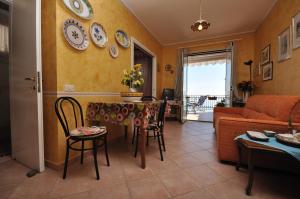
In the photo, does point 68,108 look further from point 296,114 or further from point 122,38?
point 296,114

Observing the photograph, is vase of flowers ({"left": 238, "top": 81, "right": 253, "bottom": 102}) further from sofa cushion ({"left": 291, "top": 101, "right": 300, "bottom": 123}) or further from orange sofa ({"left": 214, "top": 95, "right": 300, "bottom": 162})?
sofa cushion ({"left": 291, "top": 101, "right": 300, "bottom": 123})

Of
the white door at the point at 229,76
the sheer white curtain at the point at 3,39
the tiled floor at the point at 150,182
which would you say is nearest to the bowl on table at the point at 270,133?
the tiled floor at the point at 150,182

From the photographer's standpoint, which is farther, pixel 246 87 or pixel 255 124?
pixel 246 87

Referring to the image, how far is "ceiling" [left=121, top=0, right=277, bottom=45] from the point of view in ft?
9.53

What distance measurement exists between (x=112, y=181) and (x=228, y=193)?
3.61ft

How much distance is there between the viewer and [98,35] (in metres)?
2.24

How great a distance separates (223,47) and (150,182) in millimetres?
4533

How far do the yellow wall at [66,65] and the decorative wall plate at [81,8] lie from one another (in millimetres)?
64

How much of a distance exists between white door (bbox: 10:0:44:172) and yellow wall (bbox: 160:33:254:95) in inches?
162

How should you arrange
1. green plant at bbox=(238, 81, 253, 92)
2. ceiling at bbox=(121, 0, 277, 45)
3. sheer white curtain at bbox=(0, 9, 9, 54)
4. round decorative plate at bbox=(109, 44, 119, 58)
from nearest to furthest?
round decorative plate at bbox=(109, 44, 119, 58)
sheer white curtain at bbox=(0, 9, 9, 54)
ceiling at bbox=(121, 0, 277, 45)
green plant at bbox=(238, 81, 253, 92)

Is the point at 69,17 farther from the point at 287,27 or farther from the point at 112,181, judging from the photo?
the point at 287,27

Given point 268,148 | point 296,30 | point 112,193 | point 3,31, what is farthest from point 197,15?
point 3,31

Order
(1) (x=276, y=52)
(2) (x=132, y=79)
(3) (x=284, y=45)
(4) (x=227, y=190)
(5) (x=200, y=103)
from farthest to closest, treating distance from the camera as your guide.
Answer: (5) (x=200, y=103) < (1) (x=276, y=52) < (3) (x=284, y=45) < (2) (x=132, y=79) < (4) (x=227, y=190)

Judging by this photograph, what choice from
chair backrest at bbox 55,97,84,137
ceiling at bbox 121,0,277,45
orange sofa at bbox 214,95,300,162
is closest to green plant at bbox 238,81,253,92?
ceiling at bbox 121,0,277,45
